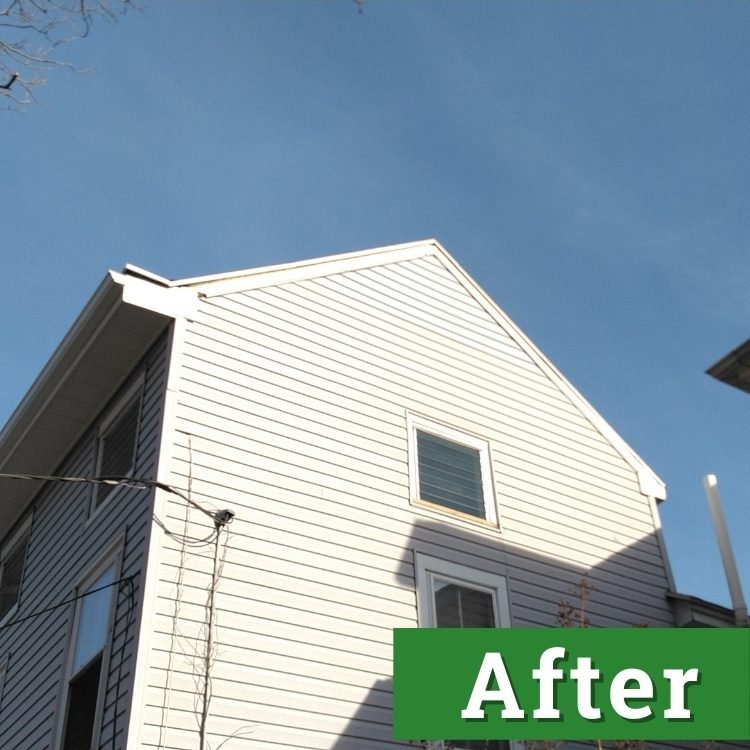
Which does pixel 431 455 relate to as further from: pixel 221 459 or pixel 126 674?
pixel 126 674

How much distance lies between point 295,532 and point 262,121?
3942 mm

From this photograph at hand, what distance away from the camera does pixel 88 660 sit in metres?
9.02

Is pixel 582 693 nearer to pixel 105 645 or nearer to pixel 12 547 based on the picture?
pixel 105 645

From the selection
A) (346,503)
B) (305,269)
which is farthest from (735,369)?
(305,269)

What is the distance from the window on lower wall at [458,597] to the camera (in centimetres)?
977

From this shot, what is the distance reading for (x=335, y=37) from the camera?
7.74m

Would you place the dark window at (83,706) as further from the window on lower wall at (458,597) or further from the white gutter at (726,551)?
the white gutter at (726,551)

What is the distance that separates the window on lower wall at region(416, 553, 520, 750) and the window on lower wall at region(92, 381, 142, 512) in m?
2.96

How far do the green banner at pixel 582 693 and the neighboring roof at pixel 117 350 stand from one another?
4.18 metres

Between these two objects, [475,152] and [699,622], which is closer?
[699,622]

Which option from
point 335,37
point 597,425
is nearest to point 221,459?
point 335,37

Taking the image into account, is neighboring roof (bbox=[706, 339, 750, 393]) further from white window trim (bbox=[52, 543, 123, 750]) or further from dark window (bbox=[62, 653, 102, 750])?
dark window (bbox=[62, 653, 102, 750])

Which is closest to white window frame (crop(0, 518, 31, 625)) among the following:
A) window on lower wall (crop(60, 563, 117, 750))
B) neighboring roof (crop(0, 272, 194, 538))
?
neighboring roof (crop(0, 272, 194, 538))

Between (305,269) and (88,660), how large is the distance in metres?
4.48
